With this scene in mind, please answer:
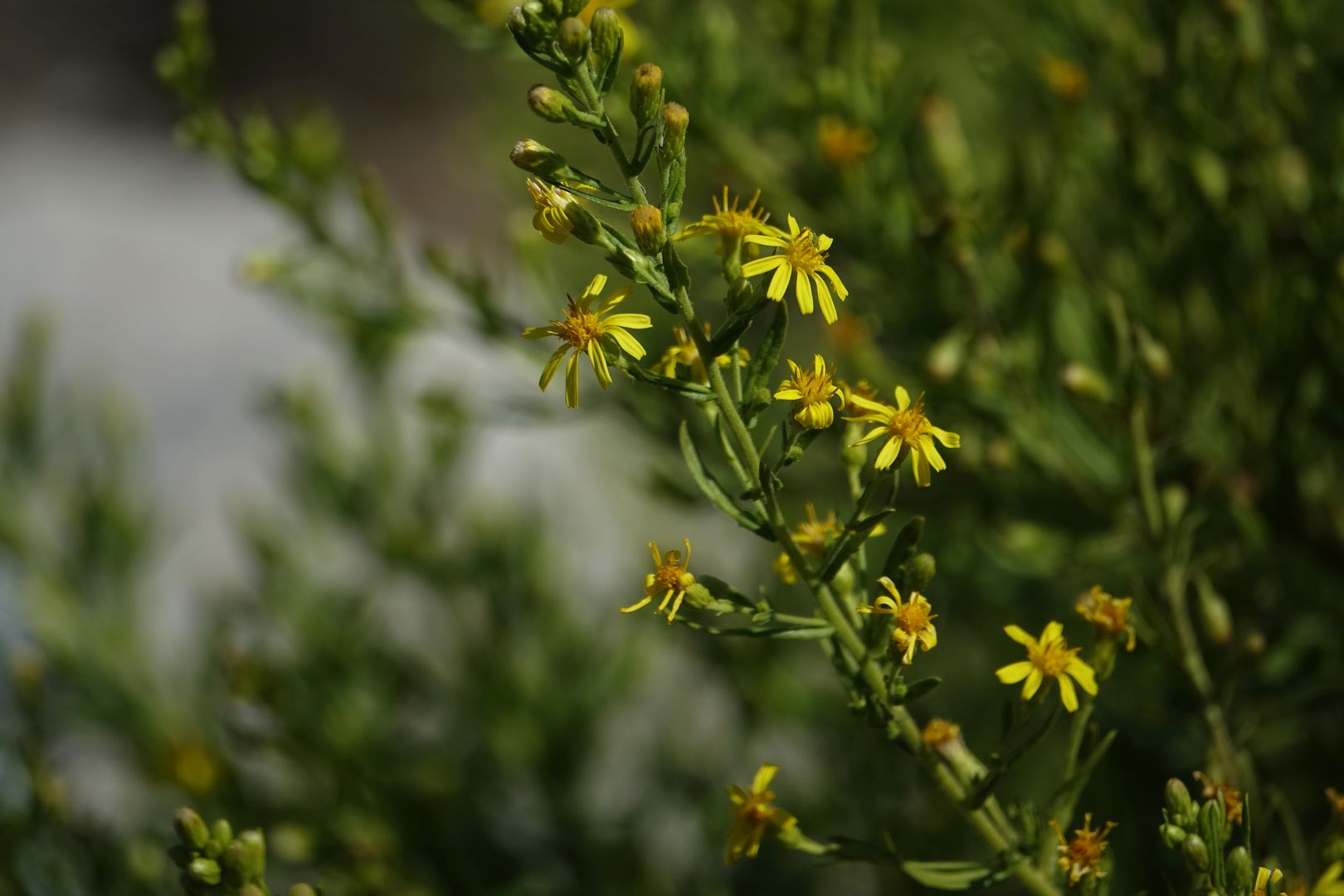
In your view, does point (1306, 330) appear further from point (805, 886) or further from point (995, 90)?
point (805, 886)

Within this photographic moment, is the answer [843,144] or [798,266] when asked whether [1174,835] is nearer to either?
[798,266]

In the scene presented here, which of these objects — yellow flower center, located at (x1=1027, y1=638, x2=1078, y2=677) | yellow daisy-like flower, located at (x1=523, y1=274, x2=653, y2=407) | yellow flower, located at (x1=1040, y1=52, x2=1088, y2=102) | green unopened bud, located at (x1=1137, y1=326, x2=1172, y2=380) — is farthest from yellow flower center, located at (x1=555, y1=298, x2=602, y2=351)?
yellow flower, located at (x1=1040, y1=52, x2=1088, y2=102)

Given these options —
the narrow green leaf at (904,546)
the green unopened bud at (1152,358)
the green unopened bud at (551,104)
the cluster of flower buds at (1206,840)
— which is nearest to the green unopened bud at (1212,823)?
the cluster of flower buds at (1206,840)

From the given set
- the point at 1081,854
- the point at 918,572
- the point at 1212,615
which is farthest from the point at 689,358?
Answer: the point at 1212,615

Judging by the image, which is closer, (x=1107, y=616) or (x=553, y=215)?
(x=553, y=215)

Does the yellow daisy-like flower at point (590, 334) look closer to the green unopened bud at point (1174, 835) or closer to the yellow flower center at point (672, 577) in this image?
the yellow flower center at point (672, 577)

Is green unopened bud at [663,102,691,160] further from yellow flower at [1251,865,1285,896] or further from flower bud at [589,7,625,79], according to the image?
yellow flower at [1251,865,1285,896]
